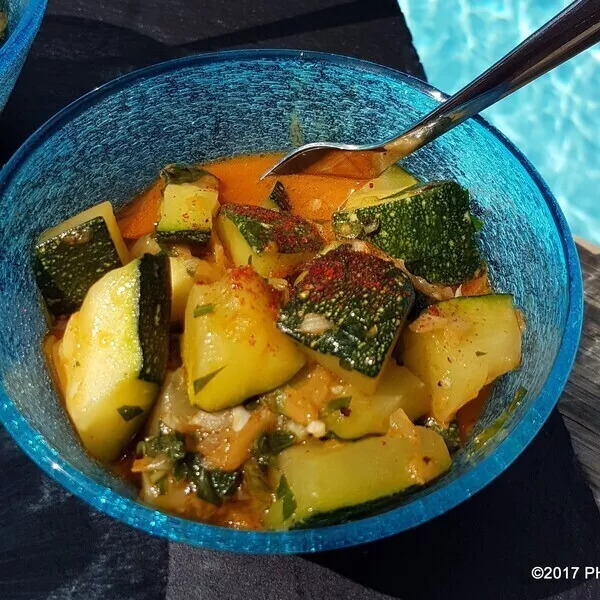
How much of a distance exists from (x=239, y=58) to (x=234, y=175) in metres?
0.24

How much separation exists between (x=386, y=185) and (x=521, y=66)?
14.2 inches

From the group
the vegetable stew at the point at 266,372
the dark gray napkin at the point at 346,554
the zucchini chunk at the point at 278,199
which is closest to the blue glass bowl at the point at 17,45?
the vegetable stew at the point at 266,372

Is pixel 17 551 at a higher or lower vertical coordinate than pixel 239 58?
lower

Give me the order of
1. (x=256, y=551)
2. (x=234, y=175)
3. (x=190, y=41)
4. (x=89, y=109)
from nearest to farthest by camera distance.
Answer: (x=256, y=551)
(x=89, y=109)
(x=234, y=175)
(x=190, y=41)

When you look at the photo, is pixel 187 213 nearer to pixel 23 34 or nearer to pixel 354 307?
pixel 354 307

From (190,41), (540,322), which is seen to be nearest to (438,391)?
(540,322)

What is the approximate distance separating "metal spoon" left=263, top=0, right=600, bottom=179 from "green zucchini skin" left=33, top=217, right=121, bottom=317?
17.9 inches

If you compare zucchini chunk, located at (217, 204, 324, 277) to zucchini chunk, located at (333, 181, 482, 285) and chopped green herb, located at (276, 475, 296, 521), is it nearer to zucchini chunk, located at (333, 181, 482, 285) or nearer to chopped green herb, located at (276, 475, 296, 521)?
zucchini chunk, located at (333, 181, 482, 285)

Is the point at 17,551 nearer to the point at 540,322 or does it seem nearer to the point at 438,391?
the point at 438,391

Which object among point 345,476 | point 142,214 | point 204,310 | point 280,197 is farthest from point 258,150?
point 345,476

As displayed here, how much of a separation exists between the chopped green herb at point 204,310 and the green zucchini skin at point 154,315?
59 millimetres

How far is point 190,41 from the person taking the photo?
6.67ft

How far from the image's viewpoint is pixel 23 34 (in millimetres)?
1485

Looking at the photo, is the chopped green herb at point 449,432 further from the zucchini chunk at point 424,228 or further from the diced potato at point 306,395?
the zucchini chunk at point 424,228
